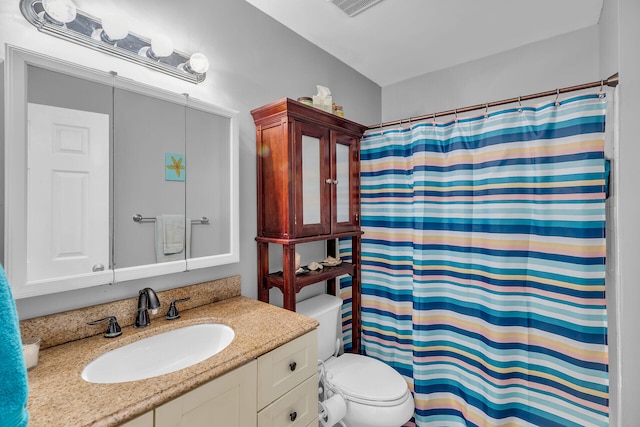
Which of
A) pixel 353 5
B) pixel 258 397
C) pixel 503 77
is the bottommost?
pixel 258 397

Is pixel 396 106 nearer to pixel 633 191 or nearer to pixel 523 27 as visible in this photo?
pixel 523 27

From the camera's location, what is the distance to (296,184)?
153cm

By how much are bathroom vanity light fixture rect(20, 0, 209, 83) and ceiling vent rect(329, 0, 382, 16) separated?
82 centimetres

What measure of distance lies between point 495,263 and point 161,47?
6.32 feet

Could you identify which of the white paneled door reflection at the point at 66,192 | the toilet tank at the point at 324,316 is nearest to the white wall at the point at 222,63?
the white paneled door reflection at the point at 66,192

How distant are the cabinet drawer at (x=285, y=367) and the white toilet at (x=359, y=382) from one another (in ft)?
1.49

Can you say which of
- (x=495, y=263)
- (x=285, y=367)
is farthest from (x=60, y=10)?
(x=495, y=263)

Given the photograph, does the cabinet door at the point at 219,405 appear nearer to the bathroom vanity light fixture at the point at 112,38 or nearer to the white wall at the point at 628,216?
the bathroom vanity light fixture at the point at 112,38

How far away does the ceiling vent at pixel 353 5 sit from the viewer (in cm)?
157

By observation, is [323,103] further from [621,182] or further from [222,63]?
[621,182]

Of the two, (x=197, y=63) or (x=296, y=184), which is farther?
(x=296, y=184)

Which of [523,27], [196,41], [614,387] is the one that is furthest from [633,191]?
[196,41]

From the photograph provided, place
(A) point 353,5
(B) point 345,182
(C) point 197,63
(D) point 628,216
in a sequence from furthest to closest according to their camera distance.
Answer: (B) point 345,182
(A) point 353,5
(C) point 197,63
(D) point 628,216

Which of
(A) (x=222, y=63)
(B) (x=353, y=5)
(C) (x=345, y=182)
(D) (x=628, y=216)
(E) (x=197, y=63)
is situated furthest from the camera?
(C) (x=345, y=182)
